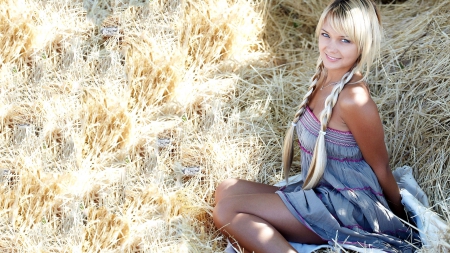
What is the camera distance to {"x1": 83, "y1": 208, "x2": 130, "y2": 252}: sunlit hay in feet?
8.83

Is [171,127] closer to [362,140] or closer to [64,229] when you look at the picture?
[64,229]

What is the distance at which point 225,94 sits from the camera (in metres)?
3.46

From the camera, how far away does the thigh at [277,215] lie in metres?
2.47

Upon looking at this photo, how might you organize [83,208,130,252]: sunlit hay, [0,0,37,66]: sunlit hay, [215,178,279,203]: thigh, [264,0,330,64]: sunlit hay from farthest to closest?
[264,0,330,64]: sunlit hay, [0,0,37,66]: sunlit hay, [215,178,279,203]: thigh, [83,208,130,252]: sunlit hay

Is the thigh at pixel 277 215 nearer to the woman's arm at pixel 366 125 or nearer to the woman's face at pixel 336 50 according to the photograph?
the woman's arm at pixel 366 125

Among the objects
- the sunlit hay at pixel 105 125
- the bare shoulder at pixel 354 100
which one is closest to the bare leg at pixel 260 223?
the bare shoulder at pixel 354 100

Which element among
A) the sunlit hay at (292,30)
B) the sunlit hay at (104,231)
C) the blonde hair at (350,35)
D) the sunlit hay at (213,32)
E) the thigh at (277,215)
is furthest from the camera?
the sunlit hay at (292,30)

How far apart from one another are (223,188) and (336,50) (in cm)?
89

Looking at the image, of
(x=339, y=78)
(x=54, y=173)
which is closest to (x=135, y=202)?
(x=54, y=173)

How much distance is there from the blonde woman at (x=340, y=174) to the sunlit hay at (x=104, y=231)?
0.52 m

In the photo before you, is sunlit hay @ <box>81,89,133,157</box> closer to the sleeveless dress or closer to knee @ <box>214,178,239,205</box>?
knee @ <box>214,178,239,205</box>

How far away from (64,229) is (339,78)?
1.47 m

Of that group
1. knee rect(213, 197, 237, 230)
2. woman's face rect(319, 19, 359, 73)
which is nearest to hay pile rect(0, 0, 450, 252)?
knee rect(213, 197, 237, 230)

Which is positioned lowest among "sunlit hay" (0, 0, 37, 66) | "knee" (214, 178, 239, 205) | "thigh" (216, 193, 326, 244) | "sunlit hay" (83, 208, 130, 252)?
"sunlit hay" (83, 208, 130, 252)
